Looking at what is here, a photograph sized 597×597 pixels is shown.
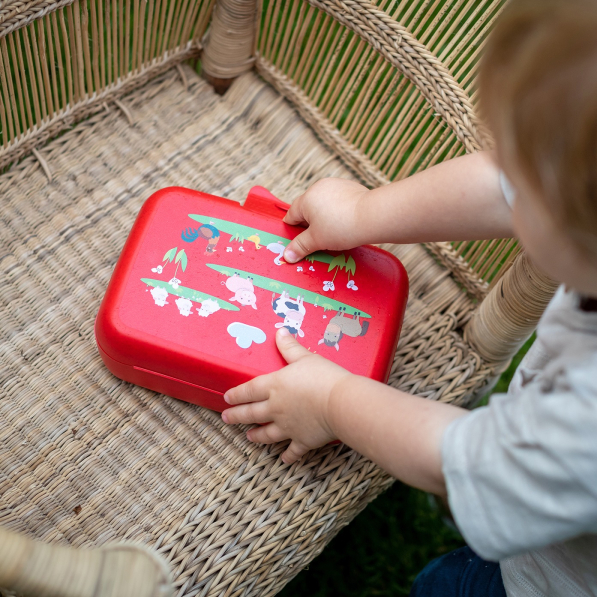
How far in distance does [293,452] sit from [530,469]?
265 mm

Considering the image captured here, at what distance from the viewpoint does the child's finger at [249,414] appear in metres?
0.59

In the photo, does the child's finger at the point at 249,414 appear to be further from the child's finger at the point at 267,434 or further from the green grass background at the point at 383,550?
the green grass background at the point at 383,550

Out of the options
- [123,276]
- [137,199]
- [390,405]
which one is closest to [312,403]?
[390,405]

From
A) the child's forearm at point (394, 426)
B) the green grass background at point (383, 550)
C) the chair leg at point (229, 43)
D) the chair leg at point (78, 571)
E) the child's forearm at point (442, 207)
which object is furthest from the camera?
the green grass background at point (383, 550)

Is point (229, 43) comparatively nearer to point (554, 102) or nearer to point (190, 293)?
point (190, 293)

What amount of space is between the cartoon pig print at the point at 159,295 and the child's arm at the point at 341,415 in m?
0.12

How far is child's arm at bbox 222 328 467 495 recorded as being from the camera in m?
0.47

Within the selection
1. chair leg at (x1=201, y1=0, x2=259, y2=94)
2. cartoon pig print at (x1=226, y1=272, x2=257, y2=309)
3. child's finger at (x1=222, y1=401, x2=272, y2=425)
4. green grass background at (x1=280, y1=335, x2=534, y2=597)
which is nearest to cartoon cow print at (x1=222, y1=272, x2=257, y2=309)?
cartoon pig print at (x1=226, y1=272, x2=257, y2=309)

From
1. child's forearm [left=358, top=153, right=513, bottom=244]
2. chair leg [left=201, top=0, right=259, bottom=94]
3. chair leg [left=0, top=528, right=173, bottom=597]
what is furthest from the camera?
chair leg [left=201, top=0, right=259, bottom=94]

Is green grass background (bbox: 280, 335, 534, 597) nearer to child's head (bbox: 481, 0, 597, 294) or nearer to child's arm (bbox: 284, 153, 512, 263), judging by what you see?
child's arm (bbox: 284, 153, 512, 263)

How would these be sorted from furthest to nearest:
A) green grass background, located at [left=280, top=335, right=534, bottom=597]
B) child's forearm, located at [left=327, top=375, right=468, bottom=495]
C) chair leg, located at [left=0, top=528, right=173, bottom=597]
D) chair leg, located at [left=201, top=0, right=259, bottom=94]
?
green grass background, located at [left=280, top=335, right=534, bottom=597] < chair leg, located at [left=201, top=0, right=259, bottom=94] < child's forearm, located at [left=327, top=375, right=468, bottom=495] < chair leg, located at [left=0, top=528, right=173, bottom=597]

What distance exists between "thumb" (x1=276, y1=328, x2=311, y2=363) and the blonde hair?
0.29 m

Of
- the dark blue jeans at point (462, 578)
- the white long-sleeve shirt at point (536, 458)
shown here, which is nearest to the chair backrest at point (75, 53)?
the white long-sleeve shirt at point (536, 458)

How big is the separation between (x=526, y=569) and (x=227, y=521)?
0.31 m
